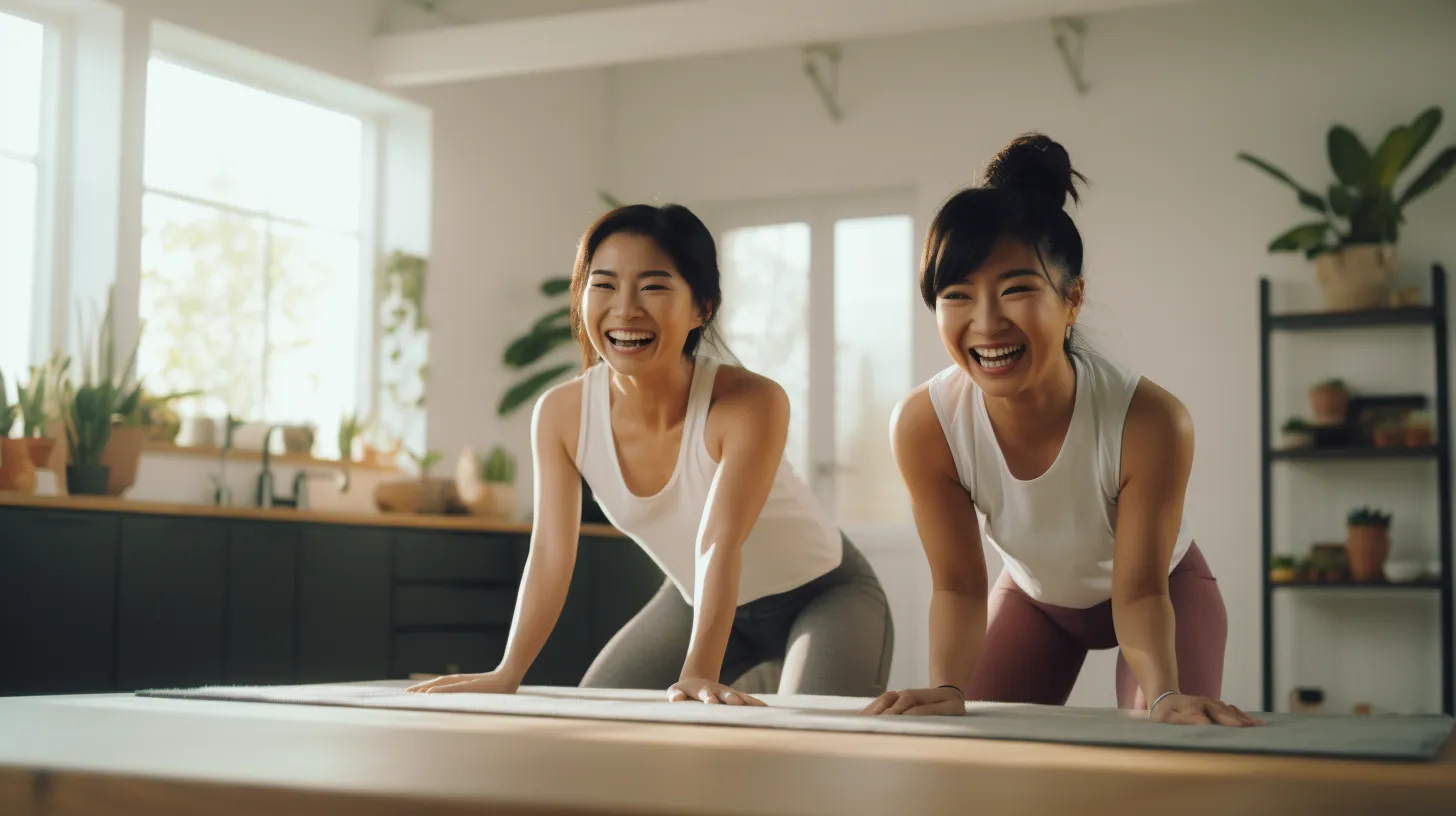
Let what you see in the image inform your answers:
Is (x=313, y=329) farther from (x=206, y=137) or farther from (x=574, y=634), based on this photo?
(x=574, y=634)

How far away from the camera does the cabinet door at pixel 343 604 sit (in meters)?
4.61

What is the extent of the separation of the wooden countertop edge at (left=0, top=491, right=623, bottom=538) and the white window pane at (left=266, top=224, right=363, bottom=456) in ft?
2.34

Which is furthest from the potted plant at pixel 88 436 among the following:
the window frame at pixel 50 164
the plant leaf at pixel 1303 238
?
the plant leaf at pixel 1303 238

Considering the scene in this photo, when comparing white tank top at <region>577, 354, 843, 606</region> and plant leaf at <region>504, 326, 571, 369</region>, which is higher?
plant leaf at <region>504, 326, 571, 369</region>

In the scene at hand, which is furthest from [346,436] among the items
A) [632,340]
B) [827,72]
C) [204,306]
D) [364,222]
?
[632,340]

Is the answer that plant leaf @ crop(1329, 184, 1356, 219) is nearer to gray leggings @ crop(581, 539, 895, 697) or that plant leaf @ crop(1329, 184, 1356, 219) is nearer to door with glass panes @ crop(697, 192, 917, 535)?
door with glass panes @ crop(697, 192, 917, 535)

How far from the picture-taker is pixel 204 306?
5.29 m

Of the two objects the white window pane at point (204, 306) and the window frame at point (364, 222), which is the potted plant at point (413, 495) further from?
the white window pane at point (204, 306)

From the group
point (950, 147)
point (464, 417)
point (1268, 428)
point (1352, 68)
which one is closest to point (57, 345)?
point (464, 417)

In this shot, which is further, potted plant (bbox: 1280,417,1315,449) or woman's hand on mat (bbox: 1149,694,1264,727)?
potted plant (bbox: 1280,417,1315,449)

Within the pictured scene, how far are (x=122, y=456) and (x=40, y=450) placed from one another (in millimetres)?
258

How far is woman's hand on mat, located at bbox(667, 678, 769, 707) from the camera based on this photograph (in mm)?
1558

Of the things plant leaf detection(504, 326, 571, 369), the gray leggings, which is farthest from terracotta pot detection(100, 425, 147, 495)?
the gray leggings

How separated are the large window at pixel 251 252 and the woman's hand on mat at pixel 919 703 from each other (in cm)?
401
